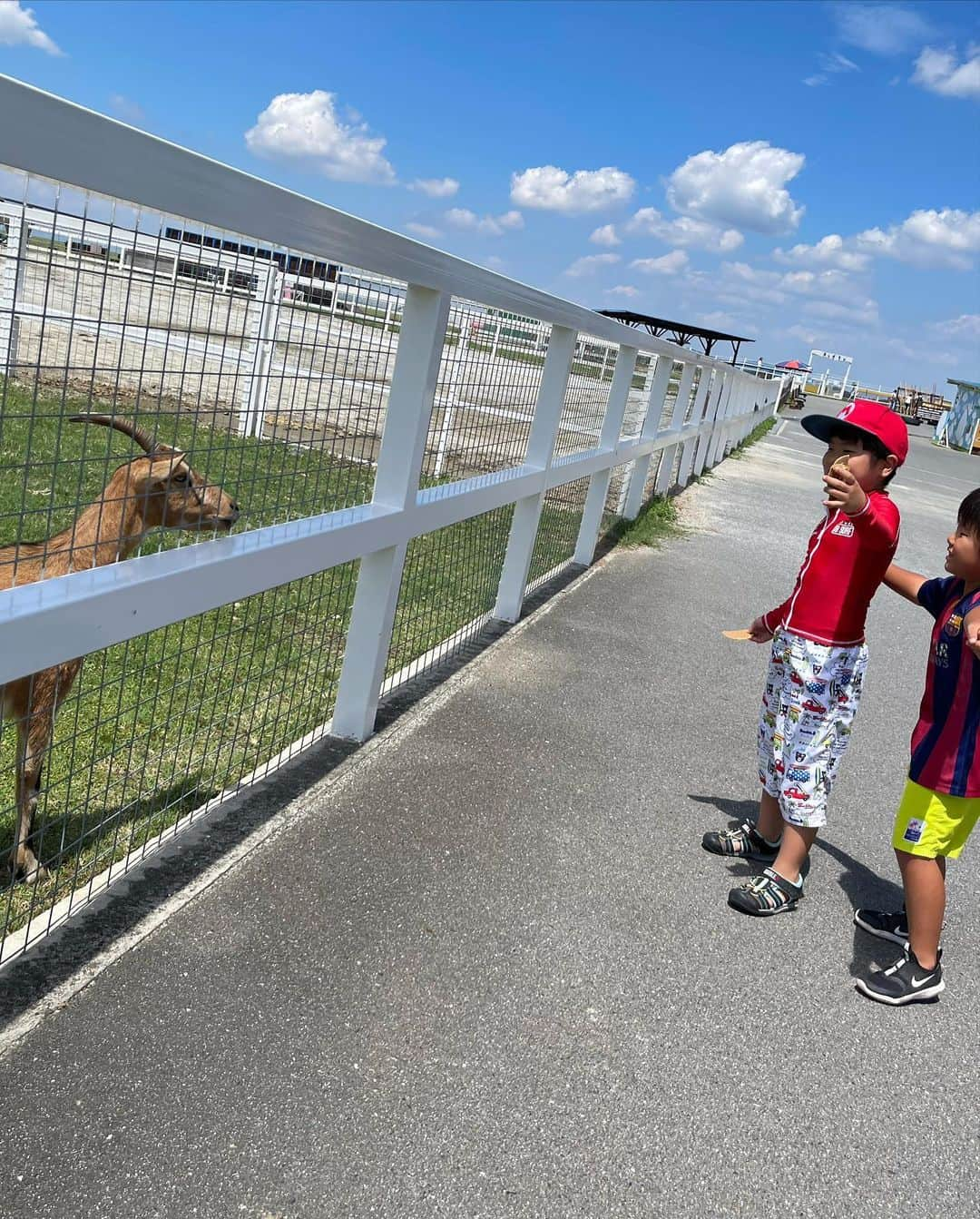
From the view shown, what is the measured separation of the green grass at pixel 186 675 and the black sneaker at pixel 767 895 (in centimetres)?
168

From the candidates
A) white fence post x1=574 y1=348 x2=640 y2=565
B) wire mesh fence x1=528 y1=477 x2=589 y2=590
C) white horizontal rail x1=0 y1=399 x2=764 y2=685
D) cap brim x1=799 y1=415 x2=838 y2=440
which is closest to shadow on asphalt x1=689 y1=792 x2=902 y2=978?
cap brim x1=799 y1=415 x2=838 y2=440

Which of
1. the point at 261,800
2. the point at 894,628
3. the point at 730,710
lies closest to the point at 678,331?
the point at 894,628

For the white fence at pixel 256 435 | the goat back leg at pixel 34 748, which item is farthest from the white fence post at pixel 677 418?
the goat back leg at pixel 34 748

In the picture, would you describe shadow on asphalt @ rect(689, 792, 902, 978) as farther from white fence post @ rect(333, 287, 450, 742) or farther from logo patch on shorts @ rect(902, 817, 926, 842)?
white fence post @ rect(333, 287, 450, 742)

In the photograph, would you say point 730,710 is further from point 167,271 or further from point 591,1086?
point 167,271

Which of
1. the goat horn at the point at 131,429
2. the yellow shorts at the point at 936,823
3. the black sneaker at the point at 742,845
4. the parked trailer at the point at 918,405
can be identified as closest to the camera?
the goat horn at the point at 131,429

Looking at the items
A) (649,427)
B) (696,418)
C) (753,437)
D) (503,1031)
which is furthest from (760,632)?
(753,437)

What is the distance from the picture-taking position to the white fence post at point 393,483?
3799 millimetres

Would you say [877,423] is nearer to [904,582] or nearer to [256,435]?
[904,582]

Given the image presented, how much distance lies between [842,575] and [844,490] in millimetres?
392

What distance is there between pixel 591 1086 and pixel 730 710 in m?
3.23

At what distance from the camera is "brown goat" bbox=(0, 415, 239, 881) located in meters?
2.88

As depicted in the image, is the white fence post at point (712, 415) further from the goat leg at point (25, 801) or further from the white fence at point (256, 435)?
the goat leg at point (25, 801)

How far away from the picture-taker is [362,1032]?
265cm
